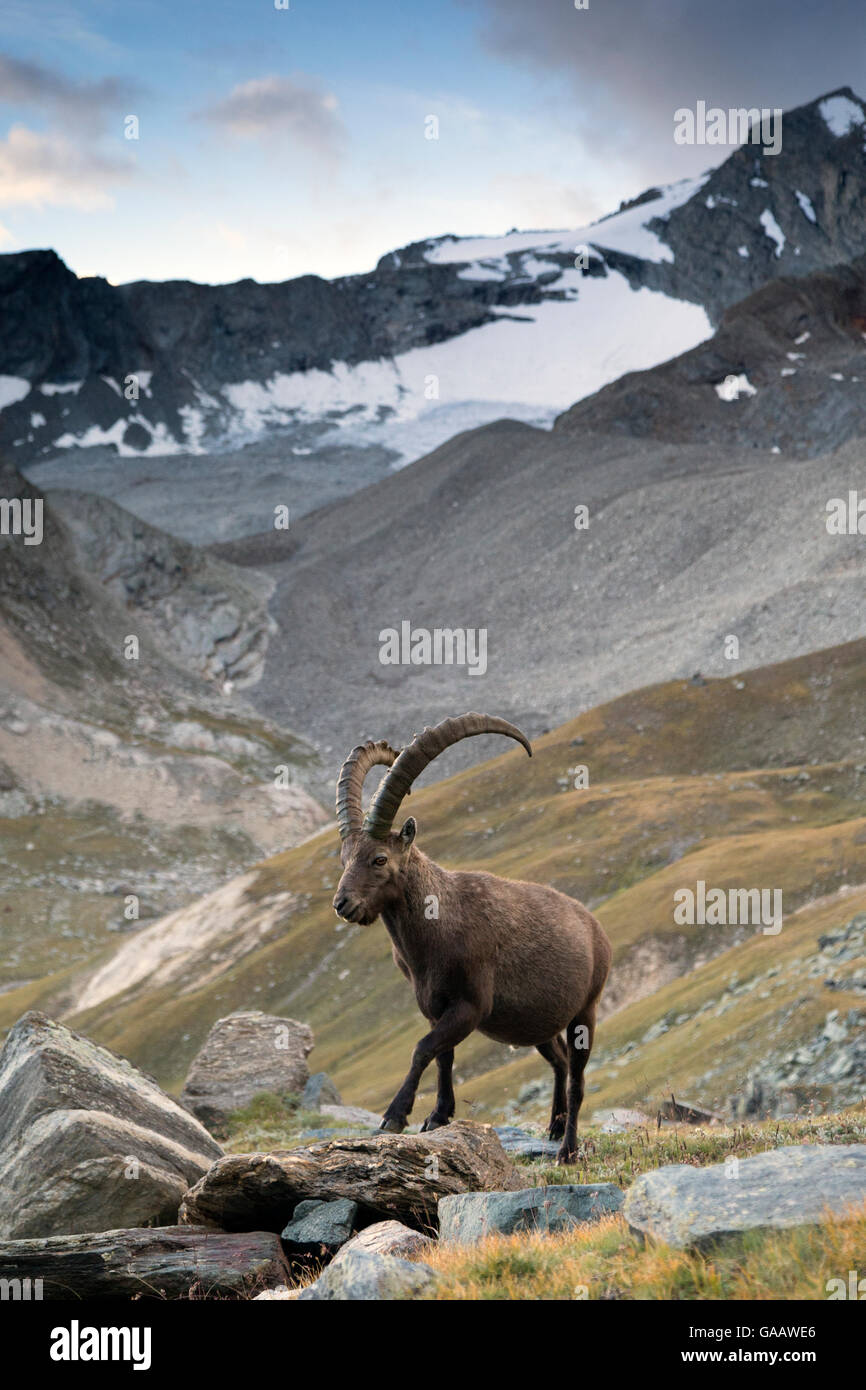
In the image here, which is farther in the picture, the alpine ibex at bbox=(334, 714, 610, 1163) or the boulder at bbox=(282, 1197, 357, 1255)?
the alpine ibex at bbox=(334, 714, 610, 1163)

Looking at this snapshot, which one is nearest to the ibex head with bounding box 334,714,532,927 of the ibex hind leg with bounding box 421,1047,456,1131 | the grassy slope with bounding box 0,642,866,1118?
the ibex hind leg with bounding box 421,1047,456,1131

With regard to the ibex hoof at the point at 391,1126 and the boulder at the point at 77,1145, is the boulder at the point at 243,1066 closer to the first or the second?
the boulder at the point at 77,1145

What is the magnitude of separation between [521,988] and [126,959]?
58.9 m

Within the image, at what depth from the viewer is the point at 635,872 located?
5703 cm

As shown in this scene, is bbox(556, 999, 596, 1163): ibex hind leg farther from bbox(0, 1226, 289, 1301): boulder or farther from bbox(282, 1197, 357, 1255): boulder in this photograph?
bbox(0, 1226, 289, 1301): boulder

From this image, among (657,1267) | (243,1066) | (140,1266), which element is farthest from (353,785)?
(243,1066)

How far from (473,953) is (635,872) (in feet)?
142

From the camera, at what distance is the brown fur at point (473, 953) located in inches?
566

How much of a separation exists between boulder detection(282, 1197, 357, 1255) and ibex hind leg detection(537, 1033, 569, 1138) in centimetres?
571

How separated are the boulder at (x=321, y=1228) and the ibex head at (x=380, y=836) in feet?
10.5

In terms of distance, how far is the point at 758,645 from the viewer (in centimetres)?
10025

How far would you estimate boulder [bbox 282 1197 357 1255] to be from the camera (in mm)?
11305
